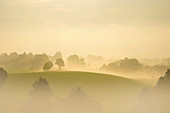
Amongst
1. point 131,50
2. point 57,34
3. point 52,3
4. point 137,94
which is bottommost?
point 137,94

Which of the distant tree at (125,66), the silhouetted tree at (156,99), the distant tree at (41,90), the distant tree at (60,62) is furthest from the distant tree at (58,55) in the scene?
the silhouetted tree at (156,99)

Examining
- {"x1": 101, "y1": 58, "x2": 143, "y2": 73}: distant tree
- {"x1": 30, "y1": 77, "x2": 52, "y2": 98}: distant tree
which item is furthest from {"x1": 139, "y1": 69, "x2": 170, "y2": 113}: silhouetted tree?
{"x1": 30, "y1": 77, "x2": 52, "y2": 98}: distant tree

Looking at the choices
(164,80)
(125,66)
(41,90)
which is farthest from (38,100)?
(164,80)

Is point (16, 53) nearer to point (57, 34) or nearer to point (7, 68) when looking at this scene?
point (7, 68)

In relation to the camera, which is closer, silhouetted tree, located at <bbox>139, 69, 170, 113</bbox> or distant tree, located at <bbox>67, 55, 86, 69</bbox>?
silhouetted tree, located at <bbox>139, 69, 170, 113</bbox>

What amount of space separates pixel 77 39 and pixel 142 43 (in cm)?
87

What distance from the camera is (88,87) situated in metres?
4.15

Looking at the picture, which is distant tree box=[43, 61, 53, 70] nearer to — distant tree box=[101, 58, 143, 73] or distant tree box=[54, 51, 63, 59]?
distant tree box=[54, 51, 63, 59]

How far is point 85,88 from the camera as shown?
416 centimetres

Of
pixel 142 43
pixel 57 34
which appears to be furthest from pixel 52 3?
pixel 142 43

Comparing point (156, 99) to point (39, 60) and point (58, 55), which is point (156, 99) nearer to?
point (58, 55)

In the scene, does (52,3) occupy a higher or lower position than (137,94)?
higher

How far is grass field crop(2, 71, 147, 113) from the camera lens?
4086 millimetres

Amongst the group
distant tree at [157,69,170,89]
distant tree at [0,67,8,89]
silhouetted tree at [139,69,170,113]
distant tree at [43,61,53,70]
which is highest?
distant tree at [43,61,53,70]
